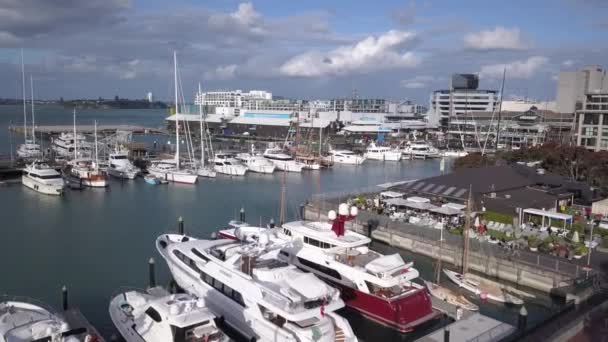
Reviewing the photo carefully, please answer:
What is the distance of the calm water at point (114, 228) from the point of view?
14586 mm

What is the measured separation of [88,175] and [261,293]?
85.0 feet

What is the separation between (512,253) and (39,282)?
16680 millimetres

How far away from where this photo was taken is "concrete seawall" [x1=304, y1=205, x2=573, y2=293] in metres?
15.1

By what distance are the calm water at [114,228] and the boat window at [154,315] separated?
2.97 metres

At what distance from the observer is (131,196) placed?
30438mm

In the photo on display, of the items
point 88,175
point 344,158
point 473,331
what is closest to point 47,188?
point 88,175

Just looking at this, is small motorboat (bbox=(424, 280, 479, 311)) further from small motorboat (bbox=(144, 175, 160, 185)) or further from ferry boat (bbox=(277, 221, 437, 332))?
small motorboat (bbox=(144, 175, 160, 185))

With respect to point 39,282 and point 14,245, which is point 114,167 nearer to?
point 14,245

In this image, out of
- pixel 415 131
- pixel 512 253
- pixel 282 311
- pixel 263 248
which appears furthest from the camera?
pixel 415 131

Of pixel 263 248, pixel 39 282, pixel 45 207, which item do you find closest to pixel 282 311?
pixel 263 248

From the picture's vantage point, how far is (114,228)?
74.4ft

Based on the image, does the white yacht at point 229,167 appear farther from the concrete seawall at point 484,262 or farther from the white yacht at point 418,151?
the white yacht at point 418,151

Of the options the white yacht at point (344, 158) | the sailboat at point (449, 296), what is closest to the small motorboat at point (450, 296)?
the sailboat at point (449, 296)

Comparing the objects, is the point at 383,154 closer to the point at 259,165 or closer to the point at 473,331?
the point at 259,165
